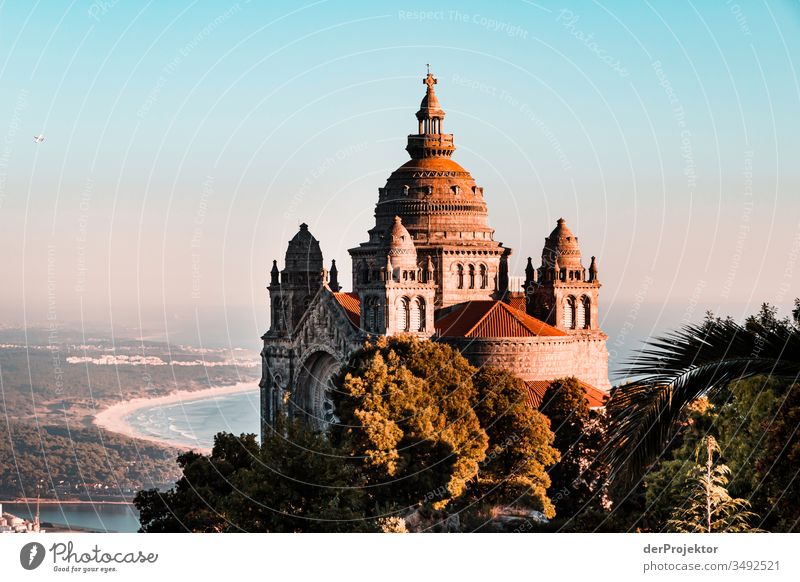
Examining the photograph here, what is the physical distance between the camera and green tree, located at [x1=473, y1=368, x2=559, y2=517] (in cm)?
7225

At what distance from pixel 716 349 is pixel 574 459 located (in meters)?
44.9

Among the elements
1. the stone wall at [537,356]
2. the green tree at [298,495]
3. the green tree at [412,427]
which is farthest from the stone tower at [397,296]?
the green tree at [298,495]

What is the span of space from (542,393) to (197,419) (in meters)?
90.1

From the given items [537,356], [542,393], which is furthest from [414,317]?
[542,393]

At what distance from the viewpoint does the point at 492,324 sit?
9169cm

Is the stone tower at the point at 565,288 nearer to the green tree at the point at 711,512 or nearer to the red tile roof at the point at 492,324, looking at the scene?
the red tile roof at the point at 492,324

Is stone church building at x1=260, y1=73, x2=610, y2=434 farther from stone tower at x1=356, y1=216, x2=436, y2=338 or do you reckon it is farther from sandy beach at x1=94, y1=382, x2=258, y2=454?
sandy beach at x1=94, y1=382, x2=258, y2=454

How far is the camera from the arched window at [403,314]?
9019 cm

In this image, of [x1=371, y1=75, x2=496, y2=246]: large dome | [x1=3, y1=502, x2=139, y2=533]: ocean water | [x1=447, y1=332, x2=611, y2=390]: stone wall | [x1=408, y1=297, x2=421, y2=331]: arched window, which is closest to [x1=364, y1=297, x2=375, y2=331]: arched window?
[x1=408, y1=297, x2=421, y2=331]: arched window

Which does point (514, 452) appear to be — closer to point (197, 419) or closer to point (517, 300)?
point (517, 300)

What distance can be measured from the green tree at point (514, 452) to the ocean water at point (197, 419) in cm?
7228

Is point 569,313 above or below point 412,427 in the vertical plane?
above

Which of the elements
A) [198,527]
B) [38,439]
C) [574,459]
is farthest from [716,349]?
[38,439]

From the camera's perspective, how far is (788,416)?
137ft
